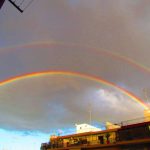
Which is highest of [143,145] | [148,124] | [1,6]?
[1,6]

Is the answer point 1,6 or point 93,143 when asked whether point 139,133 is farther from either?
point 1,6

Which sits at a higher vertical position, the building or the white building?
the white building

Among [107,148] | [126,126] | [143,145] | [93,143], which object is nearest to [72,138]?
[93,143]

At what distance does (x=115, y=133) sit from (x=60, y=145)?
16.1 metres

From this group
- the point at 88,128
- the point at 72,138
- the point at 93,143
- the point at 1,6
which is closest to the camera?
the point at 1,6

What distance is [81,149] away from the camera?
55531 millimetres

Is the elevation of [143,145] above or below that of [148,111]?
below

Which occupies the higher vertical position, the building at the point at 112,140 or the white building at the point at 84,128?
the white building at the point at 84,128

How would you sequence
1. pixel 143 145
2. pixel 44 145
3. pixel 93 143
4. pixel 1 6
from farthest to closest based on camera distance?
pixel 44 145 → pixel 93 143 → pixel 143 145 → pixel 1 6

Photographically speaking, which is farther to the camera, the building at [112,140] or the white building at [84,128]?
the white building at [84,128]

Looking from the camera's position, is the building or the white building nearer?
the building

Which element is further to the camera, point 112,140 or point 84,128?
point 84,128

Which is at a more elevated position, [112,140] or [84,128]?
[84,128]

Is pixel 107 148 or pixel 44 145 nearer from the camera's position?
pixel 107 148
